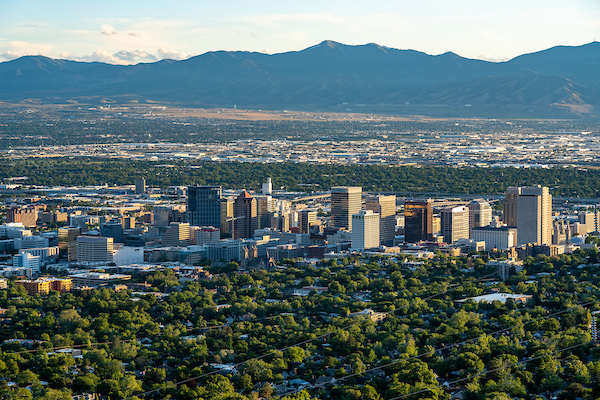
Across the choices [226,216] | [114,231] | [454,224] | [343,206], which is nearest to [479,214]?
[454,224]

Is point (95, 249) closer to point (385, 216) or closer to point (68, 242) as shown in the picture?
point (68, 242)

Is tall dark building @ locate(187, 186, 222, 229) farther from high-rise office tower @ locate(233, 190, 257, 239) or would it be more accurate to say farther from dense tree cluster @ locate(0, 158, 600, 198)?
dense tree cluster @ locate(0, 158, 600, 198)

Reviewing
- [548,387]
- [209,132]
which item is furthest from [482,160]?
[548,387]

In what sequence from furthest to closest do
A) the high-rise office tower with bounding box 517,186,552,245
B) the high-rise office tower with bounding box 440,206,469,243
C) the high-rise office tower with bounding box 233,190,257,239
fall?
the high-rise office tower with bounding box 233,190,257,239 < the high-rise office tower with bounding box 440,206,469,243 < the high-rise office tower with bounding box 517,186,552,245

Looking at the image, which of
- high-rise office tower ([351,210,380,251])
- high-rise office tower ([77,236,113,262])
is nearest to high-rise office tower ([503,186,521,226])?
high-rise office tower ([351,210,380,251])

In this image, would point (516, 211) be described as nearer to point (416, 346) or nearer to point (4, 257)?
point (4, 257)

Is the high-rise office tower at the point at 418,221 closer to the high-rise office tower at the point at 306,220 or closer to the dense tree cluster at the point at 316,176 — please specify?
the high-rise office tower at the point at 306,220
